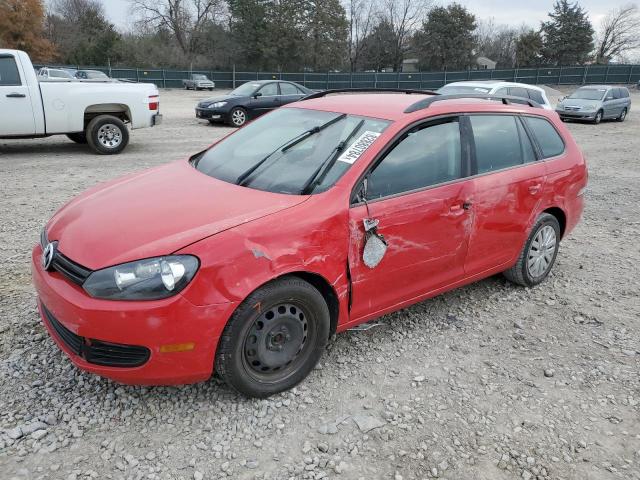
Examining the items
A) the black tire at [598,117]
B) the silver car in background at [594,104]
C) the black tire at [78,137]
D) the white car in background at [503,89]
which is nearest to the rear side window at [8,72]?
the black tire at [78,137]

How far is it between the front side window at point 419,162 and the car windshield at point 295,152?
17 cm

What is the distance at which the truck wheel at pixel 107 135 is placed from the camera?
973cm

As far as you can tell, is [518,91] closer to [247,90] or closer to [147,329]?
[247,90]

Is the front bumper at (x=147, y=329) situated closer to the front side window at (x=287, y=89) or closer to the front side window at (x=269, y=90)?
the front side window at (x=269, y=90)

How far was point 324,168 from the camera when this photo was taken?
3051 millimetres

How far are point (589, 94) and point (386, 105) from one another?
19.4 m

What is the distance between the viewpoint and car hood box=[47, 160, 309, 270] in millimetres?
2518

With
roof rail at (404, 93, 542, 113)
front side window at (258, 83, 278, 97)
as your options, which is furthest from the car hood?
front side window at (258, 83, 278, 97)

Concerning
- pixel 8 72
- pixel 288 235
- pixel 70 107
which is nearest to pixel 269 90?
pixel 70 107

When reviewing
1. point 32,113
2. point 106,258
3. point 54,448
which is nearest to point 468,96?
point 106,258

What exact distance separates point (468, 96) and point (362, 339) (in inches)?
80.7

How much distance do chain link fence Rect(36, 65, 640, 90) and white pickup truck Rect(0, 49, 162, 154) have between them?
109 ft

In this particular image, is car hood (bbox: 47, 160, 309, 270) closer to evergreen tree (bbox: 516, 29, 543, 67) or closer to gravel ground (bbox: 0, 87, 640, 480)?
gravel ground (bbox: 0, 87, 640, 480)

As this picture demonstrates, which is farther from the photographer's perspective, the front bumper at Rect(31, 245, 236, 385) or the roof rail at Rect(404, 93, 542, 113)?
the roof rail at Rect(404, 93, 542, 113)
